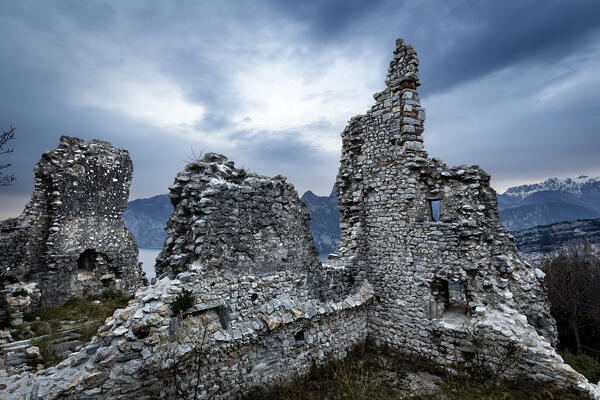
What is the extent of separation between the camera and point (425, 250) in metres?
7.24

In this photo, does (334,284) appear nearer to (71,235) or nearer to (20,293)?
(20,293)

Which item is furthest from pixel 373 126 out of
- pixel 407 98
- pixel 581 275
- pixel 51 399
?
pixel 581 275

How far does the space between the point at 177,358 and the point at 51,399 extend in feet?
4.68

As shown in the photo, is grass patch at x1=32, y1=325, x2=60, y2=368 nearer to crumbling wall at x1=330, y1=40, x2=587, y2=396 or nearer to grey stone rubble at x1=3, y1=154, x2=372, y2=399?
grey stone rubble at x1=3, y1=154, x2=372, y2=399

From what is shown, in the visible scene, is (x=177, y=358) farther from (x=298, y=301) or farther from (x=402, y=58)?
(x=402, y=58)

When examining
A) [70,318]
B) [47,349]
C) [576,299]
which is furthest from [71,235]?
[576,299]

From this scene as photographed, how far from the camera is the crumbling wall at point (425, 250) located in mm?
6527

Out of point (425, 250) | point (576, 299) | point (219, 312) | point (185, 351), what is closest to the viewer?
point (185, 351)

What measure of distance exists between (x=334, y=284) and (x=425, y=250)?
2361 millimetres

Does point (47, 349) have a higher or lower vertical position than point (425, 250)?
lower

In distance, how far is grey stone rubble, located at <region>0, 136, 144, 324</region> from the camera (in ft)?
33.5

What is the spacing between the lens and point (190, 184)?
547cm

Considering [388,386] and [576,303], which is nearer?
[388,386]

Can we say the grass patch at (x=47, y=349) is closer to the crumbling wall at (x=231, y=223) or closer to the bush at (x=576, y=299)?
the crumbling wall at (x=231, y=223)
